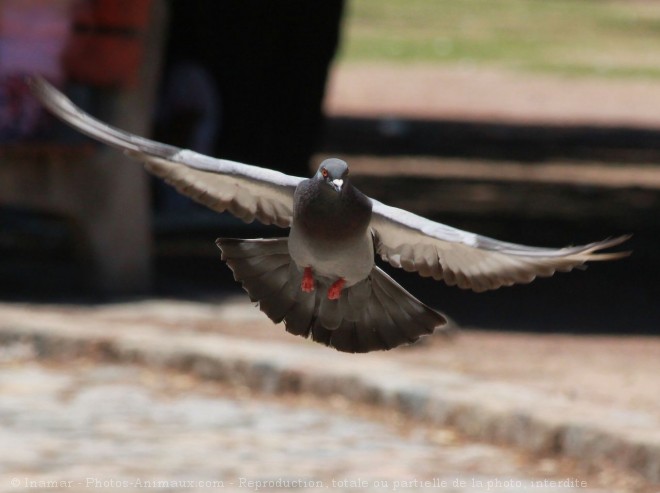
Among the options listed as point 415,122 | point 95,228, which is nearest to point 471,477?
point 95,228

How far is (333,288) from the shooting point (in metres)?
3.91

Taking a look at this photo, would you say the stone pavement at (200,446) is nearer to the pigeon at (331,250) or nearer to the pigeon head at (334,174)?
the pigeon at (331,250)

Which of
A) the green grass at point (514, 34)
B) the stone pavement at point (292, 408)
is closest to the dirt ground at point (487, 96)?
the green grass at point (514, 34)

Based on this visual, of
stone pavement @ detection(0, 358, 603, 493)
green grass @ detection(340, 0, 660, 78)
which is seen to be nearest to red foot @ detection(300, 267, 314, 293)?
stone pavement @ detection(0, 358, 603, 493)

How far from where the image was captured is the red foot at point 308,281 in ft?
12.8

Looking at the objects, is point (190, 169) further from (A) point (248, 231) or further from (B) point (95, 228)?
(A) point (248, 231)

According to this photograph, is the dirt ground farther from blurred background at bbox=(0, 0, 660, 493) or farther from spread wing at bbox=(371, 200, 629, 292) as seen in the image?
spread wing at bbox=(371, 200, 629, 292)

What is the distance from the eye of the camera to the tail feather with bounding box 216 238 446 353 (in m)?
3.98

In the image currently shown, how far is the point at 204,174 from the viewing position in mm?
4242

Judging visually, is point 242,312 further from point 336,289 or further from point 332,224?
point 332,224

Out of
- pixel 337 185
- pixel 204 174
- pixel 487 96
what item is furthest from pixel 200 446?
pixel 487 96

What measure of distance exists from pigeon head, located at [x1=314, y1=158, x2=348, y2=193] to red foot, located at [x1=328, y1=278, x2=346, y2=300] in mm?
288

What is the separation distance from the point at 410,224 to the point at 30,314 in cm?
472

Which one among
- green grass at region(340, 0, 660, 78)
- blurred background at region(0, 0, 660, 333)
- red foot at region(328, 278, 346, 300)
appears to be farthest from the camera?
green grass at region(340, 0, 660, 78)
